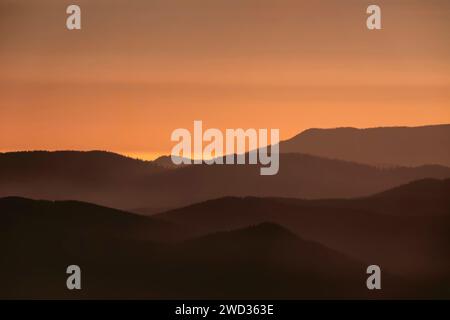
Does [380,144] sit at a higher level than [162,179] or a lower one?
higher

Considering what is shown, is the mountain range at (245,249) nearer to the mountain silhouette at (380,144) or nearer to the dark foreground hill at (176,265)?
the dark foreground hill at (176,265)

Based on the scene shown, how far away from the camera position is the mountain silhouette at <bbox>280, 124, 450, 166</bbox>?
16.2ft

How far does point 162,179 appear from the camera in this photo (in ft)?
16.3

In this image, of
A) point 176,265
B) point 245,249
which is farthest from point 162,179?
point 245,249

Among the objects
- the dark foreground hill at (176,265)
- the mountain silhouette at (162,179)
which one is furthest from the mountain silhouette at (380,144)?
the dark foreground hill at (176,265)

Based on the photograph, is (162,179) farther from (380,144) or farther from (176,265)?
(380,144)

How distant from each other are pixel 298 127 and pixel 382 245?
76 cm

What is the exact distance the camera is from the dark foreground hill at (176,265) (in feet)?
16.1

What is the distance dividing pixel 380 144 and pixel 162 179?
3.85 ft

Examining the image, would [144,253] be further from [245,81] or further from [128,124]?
[245,81]

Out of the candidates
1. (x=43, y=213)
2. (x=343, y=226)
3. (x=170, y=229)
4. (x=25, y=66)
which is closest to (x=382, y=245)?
(x=343, y=226)

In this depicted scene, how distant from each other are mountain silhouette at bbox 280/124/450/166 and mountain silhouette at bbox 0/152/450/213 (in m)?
Answer: 0.04

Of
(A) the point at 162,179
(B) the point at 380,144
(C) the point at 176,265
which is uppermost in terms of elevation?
(B) the point at 380,144

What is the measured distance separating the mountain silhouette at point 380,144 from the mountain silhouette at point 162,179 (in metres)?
0.04
